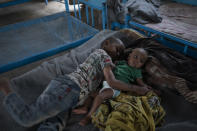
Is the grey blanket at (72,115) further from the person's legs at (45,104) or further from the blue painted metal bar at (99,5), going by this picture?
the blue painted metal bar at (99,5)

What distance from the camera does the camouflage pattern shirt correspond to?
1384mm

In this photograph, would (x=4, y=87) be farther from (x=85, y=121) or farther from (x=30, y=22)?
(x=30, y=22)

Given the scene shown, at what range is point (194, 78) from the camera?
1390 millimetres

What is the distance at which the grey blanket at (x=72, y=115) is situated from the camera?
123 cm

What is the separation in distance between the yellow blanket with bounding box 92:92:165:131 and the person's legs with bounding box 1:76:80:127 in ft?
0.78

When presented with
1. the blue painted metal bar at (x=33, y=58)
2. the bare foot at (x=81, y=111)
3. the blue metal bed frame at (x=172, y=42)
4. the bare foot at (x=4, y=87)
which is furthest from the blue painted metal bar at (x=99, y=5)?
the bare foot at (x=4, y=87)

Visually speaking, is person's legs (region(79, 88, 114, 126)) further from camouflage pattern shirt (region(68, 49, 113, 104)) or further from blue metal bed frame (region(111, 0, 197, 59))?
blue metal bed frame (region(111, 0, 197, 59))

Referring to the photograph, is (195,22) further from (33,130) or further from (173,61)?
(33,130)

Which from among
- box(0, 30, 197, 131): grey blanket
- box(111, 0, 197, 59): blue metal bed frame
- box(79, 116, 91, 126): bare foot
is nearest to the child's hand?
box(0, 30, 197, 131): grey blanket

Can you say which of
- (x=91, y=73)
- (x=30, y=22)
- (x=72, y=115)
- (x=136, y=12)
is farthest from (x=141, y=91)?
(x=30, y=22)

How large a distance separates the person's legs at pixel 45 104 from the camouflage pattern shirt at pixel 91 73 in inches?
3.1

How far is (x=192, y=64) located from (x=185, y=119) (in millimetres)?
495

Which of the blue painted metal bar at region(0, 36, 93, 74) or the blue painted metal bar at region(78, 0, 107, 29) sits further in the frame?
the blue painted metal bar at region(78, 0, 107, 29)

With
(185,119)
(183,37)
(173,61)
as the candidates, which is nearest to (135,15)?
(183,37)
